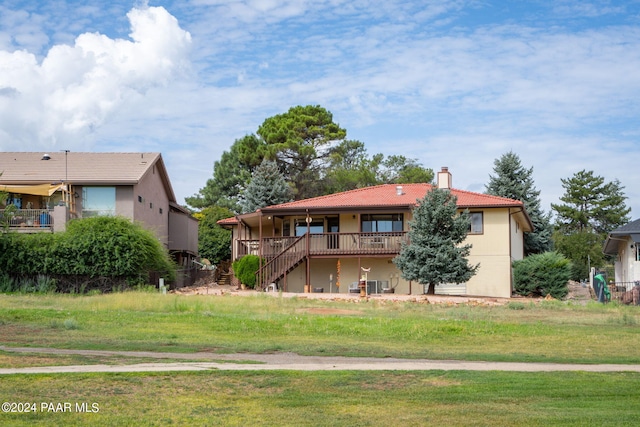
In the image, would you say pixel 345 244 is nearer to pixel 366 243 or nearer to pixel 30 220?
pixel 366 243

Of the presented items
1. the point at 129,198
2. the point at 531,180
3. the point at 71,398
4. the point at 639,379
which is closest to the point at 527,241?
the point at 531,180

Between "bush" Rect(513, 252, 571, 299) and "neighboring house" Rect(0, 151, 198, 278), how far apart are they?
18838 millimetres

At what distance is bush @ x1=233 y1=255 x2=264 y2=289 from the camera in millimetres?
40625

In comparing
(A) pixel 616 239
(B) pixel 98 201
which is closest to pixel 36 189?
(B) pixel 98 201

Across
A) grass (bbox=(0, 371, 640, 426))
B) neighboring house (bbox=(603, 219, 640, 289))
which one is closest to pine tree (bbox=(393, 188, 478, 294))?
neighboring house (bbox=(603, 219, 640, 289))

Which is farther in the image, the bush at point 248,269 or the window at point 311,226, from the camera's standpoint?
the window at point 311,226

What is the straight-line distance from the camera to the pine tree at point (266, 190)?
57.3 meters

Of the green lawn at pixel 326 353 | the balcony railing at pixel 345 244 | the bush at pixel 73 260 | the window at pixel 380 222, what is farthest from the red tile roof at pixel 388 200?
the green lawn at pixel 326 353

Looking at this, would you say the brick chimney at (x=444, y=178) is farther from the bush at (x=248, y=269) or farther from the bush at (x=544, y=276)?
the bush at (x=248, y=269)

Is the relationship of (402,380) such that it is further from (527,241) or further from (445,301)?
(527,241)

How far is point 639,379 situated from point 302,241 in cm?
2825

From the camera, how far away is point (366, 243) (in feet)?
132

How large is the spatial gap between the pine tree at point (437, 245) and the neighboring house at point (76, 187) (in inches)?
554

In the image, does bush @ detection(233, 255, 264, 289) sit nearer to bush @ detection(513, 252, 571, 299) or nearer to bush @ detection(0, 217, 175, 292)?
bush @ detection(0, 217, 175, 292)
